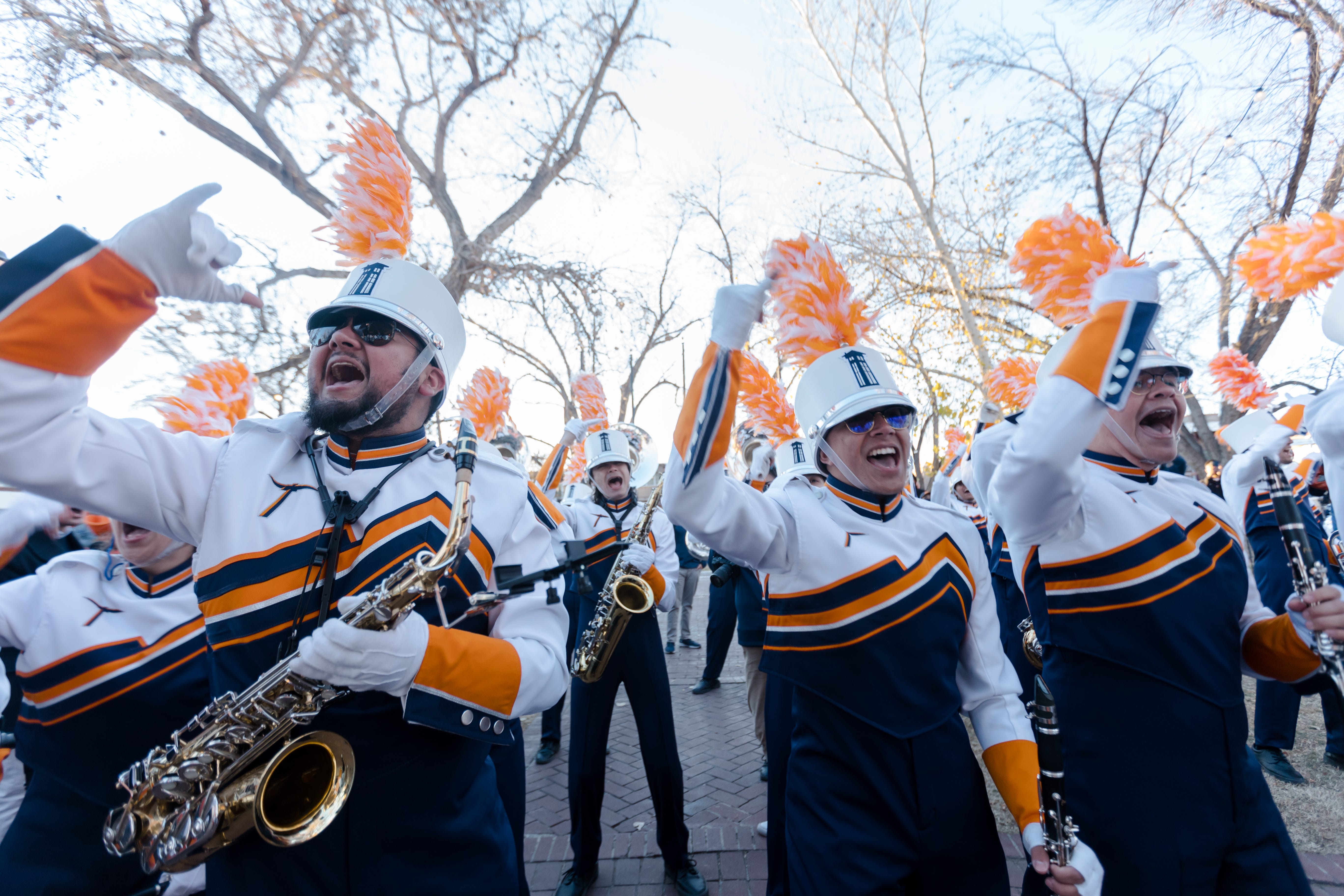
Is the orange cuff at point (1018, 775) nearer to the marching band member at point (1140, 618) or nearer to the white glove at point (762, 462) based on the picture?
the marching band member at point (1140, 618)

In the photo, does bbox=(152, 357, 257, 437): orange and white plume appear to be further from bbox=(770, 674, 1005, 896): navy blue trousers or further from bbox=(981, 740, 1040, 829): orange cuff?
bbox=(981, 740, 1040, 829): orange cuff

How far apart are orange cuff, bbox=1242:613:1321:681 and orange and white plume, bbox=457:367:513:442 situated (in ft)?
15.2

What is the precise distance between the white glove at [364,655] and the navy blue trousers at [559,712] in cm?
397

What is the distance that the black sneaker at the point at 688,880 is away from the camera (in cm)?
363

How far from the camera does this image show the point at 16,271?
1304 millimetres

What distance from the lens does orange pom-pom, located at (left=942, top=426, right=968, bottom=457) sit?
9039mm

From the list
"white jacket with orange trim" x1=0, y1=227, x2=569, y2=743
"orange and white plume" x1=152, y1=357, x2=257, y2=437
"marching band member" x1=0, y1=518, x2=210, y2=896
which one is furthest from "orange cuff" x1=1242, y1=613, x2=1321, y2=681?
"orange and white plume" x1=152, y1=357, x2=257, y2=437

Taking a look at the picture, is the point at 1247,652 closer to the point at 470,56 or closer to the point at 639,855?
the point at 639,855

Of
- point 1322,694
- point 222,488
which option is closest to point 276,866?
point 222,488

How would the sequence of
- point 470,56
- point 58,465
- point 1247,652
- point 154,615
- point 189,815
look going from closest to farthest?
point 58,465
point 189,815
point 1247,652
point 154,615
point 470,56

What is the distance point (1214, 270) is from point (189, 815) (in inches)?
589

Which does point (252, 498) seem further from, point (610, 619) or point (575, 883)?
point (575, 883)

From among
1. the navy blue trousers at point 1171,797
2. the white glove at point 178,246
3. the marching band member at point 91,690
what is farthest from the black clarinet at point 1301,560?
the marching band member at point 91,690

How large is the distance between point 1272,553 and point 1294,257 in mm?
4176
